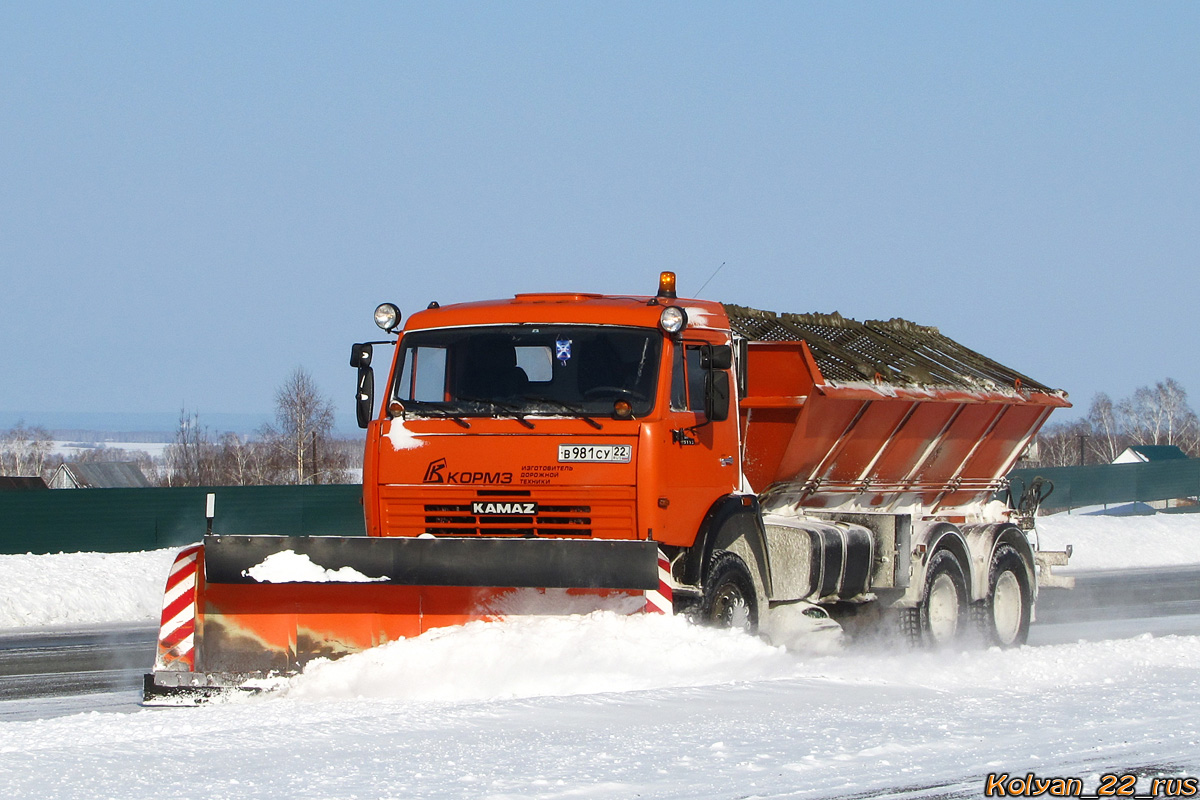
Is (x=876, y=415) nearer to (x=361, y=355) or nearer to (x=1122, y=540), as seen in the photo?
(x=361, y=355)

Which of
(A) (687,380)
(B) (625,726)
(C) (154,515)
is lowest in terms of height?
(B) (625,726)

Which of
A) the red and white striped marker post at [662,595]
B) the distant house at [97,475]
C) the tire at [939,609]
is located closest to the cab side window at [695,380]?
the red and white striped marker post at [662,595]

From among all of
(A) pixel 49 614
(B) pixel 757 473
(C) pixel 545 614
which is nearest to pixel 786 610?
(B) pixel 757 473

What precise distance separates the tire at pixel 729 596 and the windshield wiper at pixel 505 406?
64.6 inches

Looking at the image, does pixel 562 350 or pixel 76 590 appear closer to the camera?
pixel 562 350

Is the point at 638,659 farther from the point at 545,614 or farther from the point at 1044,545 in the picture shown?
the point at 1044,545

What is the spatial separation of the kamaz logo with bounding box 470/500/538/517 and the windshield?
636 millimetres

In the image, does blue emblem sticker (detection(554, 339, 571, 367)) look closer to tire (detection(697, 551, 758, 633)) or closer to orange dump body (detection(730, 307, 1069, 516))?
orange dump body (detection(730, 307, 1069, 516))

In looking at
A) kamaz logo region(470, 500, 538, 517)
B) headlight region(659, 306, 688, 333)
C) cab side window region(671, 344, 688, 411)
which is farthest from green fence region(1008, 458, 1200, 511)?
kamaz logo region(470, 500, 538, 517)

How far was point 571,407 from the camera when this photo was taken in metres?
9.57

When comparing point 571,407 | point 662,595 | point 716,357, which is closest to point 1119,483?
point 716,357

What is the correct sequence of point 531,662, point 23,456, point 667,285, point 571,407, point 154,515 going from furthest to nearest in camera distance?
point 23,456 < point 154,515 < point 667,285 < point 571,407 < point 531,662

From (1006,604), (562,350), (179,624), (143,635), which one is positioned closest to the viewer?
(179,624)

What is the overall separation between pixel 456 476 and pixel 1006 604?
6954mm
